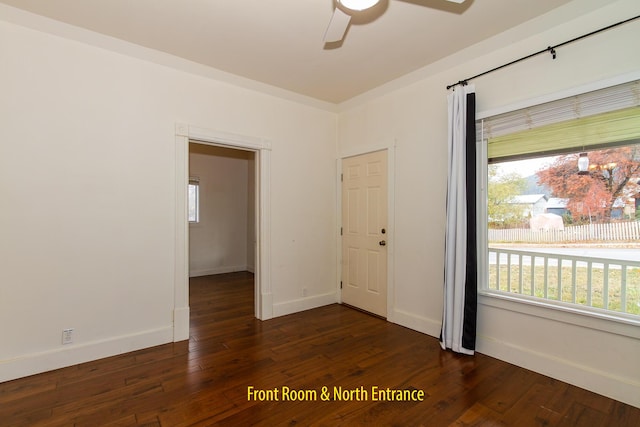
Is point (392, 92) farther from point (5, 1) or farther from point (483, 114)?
point (5, 1)

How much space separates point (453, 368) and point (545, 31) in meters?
2.87

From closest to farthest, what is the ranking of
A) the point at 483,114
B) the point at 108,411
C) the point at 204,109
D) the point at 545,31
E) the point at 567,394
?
the point at 108,411, the point at 567,394, the point at 545,31, the point at 483,114, the point at 204,109

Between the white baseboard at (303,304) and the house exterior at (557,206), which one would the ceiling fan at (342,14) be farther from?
the white baseboard at (303,304)

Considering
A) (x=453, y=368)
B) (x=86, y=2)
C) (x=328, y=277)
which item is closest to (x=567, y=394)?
(x=453, y=368)

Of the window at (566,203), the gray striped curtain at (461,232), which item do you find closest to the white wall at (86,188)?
the gray striped curtain at (461,232)

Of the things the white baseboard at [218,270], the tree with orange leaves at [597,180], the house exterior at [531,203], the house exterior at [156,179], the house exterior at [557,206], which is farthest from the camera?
the white baseboard at [218,270]

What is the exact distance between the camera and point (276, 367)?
99.7 inches

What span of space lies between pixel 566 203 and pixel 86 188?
411 centimetres

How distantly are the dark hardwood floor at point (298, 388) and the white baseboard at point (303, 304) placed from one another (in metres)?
0.59

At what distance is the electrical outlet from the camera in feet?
8.30

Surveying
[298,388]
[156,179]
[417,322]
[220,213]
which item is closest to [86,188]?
[156,179]

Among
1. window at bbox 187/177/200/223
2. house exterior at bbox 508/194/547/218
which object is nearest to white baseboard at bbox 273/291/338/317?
house exterior at bbox 508/194/547/218

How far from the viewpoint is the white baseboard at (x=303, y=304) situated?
150 inches

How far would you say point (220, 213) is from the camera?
6.56 m
